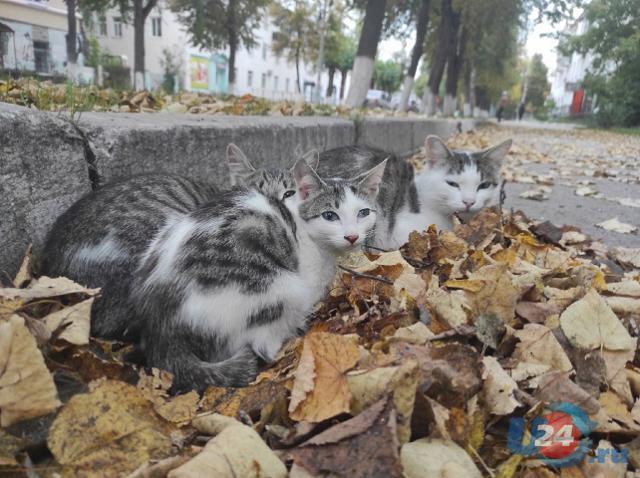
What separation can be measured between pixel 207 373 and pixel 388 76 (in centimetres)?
8278

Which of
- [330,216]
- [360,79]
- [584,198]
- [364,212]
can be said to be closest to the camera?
[330,216]

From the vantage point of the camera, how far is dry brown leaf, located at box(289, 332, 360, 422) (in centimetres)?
147

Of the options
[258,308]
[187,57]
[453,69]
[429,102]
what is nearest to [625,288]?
[258,308]

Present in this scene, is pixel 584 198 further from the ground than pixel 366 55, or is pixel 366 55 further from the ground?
pixel 366 55

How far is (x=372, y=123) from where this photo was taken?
788 cm

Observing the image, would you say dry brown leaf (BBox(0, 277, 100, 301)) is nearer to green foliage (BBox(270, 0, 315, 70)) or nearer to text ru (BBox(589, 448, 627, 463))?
text ru (BBox(589, 448, 627, 463))

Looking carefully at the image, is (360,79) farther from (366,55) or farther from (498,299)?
(498,299)

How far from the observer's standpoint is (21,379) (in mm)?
1344

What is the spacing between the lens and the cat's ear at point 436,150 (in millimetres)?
3996

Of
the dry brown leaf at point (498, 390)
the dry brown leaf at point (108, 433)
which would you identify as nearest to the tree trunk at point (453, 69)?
the dry brown leaf at point (498, 390)

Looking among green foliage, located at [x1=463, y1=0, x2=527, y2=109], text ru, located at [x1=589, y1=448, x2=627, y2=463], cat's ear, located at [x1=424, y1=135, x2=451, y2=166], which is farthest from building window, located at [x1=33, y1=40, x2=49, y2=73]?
text ru, located at [x1=589, y1=448, x2=627, y2=463]

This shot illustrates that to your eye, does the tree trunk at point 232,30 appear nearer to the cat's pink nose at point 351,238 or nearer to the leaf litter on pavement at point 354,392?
the cat's pink nose at point 351,238

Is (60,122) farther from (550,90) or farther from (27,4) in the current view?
(550,90)

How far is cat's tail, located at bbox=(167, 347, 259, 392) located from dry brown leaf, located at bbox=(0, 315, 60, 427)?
52 centimetres
